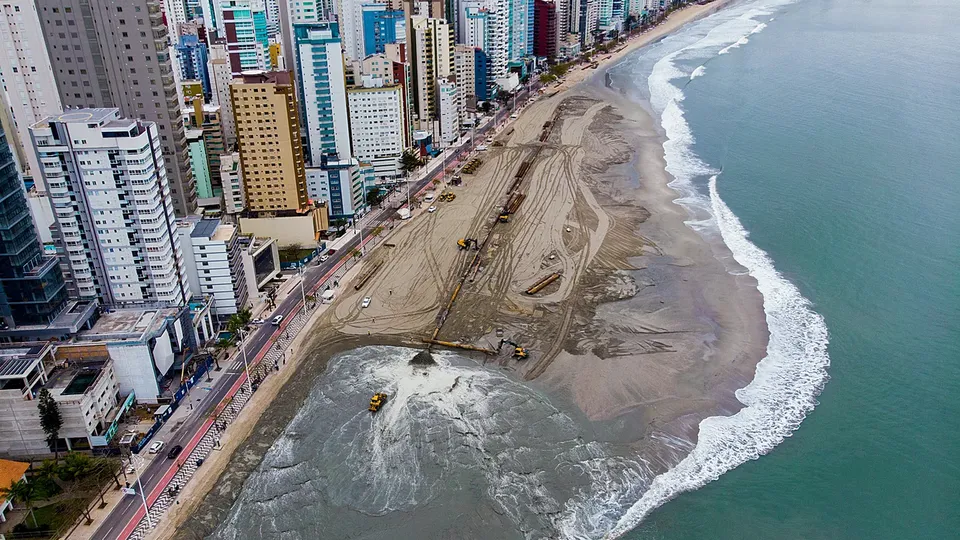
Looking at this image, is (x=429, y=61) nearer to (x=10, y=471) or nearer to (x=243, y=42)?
(x=243, y=42)

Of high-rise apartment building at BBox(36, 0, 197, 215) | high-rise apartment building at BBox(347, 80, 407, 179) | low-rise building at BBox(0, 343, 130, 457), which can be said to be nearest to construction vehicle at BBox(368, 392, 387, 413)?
low-rise building at BBox(0, 343, 130, 457)

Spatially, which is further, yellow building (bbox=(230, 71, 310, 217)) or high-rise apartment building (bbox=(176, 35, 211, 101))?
high-rise apartment building (bbox=(176, 35, 211, 101))

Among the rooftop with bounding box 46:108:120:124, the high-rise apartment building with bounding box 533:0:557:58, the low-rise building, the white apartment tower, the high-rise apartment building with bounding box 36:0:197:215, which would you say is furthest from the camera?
the high-rise apartment building with bounding box 533:0:557:58

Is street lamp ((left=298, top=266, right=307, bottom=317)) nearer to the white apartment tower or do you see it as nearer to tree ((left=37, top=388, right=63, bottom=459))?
the white apartment tower

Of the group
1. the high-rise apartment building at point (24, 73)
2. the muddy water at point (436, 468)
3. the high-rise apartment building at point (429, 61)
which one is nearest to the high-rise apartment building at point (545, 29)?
the high-rise apartment building at point (429, 61)

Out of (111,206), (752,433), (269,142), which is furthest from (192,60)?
(752,433)

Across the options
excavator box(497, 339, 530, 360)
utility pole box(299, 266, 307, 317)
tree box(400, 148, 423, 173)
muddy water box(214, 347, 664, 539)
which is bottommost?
muddy water box(214, 347, 664, 539)

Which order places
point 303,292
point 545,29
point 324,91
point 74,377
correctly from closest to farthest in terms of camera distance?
point 74,377
point 303,292
point 324,91
point 545,29
